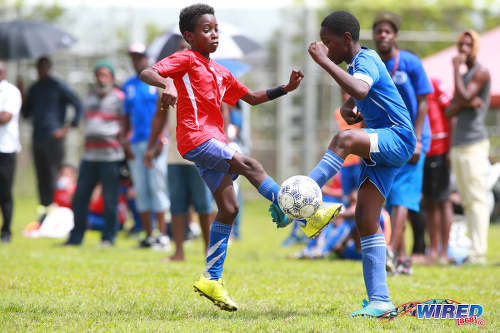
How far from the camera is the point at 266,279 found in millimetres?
6867

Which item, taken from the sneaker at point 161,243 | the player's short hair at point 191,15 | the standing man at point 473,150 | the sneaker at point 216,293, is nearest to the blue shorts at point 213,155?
the sneaker at point 216,293

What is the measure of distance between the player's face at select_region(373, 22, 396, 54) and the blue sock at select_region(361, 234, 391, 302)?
117 inches

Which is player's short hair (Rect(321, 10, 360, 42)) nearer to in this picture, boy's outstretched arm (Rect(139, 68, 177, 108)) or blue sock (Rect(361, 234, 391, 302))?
boy's outstretched arm (Rect(139, 68, 177, 108))

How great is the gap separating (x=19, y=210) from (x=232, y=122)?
899 centimetres

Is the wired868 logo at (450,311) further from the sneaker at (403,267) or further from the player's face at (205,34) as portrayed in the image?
the sneaker at (403,267)

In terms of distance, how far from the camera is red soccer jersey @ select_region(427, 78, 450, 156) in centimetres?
912

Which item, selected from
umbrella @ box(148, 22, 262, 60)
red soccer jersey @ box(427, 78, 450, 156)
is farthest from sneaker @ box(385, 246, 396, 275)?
umbrella @ box(148, 22, 262, 60)

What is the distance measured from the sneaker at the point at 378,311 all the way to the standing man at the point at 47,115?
27.7 feet

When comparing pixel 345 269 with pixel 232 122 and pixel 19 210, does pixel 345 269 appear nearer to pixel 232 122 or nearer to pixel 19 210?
pixel 232 122

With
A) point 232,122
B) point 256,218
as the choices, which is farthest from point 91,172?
point 256,218

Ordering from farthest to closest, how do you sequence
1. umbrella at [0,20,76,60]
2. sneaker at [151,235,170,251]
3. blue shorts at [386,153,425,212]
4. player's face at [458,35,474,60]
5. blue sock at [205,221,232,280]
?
umbrella at [0,20,76,60], sneaker at [151,235,170,251], player's face at [458,35,474,60], blue shorts at [386,153,425,212], blue sock at [205,221,232,280]

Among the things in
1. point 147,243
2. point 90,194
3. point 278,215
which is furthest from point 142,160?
point 278,215

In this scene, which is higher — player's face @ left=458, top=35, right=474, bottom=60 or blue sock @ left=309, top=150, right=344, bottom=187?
player's face @ left=458, top=35, right=474, bottom=60

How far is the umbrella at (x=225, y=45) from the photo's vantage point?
9.62 meters
